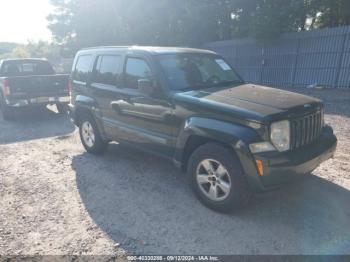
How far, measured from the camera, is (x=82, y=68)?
Result: 6.04 meters

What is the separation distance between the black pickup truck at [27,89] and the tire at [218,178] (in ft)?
22.5

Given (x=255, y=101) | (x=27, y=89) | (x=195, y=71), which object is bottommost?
(x=27, y=89)

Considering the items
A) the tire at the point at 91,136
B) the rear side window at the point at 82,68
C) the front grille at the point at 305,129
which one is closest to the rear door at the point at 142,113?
the tire at the point at 91,136

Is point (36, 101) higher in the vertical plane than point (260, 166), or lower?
lower

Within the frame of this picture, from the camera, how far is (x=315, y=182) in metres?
4.33

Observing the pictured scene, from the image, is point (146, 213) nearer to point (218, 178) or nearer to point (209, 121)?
point (218, 178)

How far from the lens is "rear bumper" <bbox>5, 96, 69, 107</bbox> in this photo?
8727 millimetres

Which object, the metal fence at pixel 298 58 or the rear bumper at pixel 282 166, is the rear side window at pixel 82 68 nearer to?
the rear bumper at pixel 282 166

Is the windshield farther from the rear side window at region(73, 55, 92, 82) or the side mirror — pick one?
the rear side window at region(73, 55, 92, 82)

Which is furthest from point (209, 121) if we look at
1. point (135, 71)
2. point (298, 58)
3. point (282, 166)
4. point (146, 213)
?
point (298, 58)

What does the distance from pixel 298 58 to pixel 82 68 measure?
10864mm

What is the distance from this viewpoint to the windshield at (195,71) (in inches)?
A: 166

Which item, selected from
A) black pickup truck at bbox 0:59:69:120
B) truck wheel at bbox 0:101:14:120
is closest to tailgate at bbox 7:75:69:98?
black pickup truck at bbox 0:59:69:120

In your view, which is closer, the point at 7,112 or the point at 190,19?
the point at 7,112
